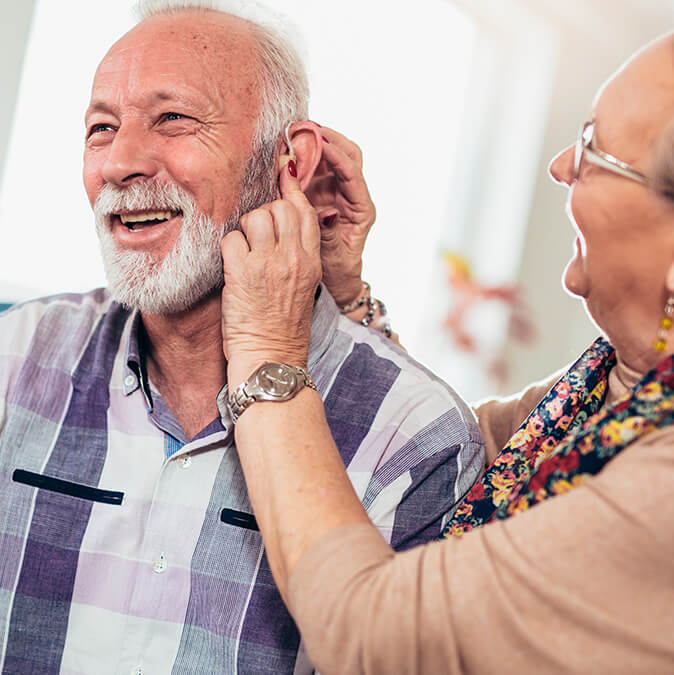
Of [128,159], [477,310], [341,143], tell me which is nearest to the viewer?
[128,159]

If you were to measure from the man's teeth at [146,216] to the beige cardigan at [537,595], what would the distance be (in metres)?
0.76

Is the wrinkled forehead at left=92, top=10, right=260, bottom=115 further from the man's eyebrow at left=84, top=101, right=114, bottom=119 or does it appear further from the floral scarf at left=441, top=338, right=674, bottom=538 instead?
the floral scarf at left=441, top=338, right=674, bottom=538

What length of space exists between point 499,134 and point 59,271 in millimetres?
2735

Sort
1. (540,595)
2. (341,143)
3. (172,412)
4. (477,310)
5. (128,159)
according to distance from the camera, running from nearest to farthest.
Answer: (540,595) → (128,159) → (172,412) → (341,143) → (477,310)

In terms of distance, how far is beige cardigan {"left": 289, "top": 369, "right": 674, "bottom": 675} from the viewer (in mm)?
764

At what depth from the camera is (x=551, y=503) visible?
815mm

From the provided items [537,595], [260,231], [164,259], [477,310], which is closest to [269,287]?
[260,231]

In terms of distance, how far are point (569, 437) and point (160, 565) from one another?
0.68 m

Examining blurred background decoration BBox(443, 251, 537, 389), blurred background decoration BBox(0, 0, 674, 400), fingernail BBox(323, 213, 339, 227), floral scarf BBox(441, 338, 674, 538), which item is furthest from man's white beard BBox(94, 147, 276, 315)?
blurred background decoration BBox(443, 251, 537, 389)

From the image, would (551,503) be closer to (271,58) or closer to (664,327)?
(664,327)

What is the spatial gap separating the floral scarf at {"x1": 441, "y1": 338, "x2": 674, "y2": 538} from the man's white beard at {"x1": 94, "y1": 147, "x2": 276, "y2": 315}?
58 centimetres

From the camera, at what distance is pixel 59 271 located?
282 centimetres

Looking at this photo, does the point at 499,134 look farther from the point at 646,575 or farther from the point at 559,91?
the point at 646,575

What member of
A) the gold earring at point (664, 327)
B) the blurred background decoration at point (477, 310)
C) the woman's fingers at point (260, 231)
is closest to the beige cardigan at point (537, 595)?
the gold earring at point (664, 327)
